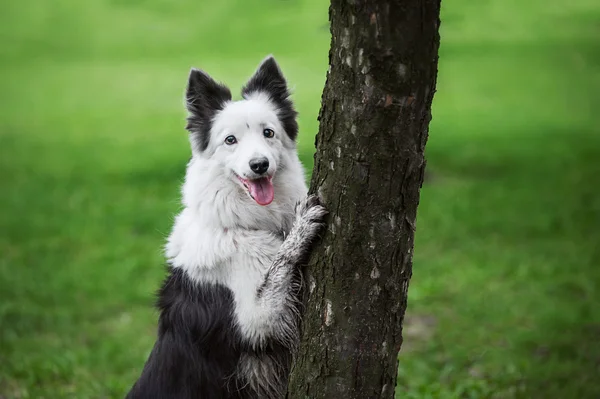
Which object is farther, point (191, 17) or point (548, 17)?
point (191, 17)

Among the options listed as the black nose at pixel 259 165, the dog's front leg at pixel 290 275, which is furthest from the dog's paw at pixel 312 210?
the black nose at pixel 259 165

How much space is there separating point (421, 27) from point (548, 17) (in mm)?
16812

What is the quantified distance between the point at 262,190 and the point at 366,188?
3.94 feet

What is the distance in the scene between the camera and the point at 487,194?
12281mm

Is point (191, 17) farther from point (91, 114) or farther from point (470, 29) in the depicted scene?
point (470, 29)

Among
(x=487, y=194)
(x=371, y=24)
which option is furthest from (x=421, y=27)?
(x=487, y=194)

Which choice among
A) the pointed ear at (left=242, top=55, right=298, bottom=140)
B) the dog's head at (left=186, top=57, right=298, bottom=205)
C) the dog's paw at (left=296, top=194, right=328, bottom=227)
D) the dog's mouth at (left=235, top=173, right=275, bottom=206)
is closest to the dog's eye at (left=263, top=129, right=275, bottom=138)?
the dog's head at (left=186, top=57, right=298, bottom=205)

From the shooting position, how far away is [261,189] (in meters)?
4.40

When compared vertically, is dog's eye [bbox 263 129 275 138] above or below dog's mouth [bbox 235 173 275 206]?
above

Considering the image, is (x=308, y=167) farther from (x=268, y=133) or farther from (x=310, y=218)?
(x=310, y=218)

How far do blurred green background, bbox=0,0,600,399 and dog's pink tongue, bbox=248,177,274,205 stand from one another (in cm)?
122

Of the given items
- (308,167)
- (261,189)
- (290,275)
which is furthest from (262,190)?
(308,167)

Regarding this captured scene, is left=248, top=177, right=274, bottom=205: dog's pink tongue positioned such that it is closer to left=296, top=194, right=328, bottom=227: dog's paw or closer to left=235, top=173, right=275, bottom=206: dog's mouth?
left=235, top=173, right=275, bottom=206: dog's mouth

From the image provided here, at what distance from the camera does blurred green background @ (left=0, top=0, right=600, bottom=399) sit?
7.34m
